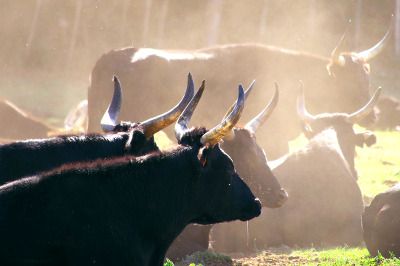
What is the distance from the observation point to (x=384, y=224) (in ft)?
28.2

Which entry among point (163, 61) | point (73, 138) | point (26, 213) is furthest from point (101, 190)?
point (163, 61)

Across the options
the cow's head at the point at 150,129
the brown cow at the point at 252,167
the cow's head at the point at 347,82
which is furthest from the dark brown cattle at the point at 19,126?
the cow's head at the point at 150,129

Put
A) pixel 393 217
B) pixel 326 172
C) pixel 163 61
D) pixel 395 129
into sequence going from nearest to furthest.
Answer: pixel 393 217 → pixel 326 172 → pixel 163 61 → pixel 395 129

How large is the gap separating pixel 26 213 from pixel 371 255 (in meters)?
4.53

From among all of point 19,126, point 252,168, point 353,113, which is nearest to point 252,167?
point 252,168

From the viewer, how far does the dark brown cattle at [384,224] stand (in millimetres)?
8508

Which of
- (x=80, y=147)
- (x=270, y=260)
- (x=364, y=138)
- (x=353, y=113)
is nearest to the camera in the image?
(x=80, y=147)

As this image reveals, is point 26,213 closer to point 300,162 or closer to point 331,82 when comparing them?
point 300,162

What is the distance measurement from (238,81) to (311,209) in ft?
13.5

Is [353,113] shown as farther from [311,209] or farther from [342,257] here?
[342,257]

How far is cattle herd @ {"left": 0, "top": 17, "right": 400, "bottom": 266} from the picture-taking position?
536 centimetres

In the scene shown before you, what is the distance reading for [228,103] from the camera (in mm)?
14398

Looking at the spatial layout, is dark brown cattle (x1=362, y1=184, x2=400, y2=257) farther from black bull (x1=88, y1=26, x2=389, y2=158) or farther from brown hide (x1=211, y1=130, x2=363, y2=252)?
black bull (x1=88, y1=26, x2=389, y2=158)

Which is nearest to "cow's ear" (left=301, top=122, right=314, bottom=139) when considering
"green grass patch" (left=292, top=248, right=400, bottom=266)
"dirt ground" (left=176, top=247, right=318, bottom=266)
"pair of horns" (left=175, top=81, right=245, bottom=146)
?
"green grass patch" (left=292, top=248, right=400, bottom=266)
